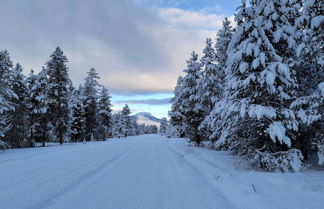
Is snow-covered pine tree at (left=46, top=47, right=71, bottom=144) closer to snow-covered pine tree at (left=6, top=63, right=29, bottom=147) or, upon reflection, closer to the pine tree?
snow-covered pine tree at (left=6, top=63, right=29, bottom=147)

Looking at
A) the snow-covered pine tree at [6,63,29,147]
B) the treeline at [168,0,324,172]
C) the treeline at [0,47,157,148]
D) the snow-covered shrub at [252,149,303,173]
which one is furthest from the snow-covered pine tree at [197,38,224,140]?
the snow-covered pine tree at [6,63,29,147]

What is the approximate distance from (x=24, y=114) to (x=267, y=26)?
2758 cm

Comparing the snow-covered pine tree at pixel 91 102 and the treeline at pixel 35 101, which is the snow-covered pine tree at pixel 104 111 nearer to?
the snow-covered pine tree at pixel 91 102

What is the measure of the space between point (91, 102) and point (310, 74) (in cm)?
3858

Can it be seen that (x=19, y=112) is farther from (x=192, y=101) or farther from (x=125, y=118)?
(x=125, y=118)

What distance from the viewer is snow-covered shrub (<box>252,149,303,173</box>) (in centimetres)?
793

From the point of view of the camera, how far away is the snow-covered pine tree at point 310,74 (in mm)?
7602

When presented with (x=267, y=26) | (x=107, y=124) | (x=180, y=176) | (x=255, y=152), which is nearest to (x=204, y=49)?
(x=267, y=26)

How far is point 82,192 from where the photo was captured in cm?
557

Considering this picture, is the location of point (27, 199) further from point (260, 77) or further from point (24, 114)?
point (24, 114)

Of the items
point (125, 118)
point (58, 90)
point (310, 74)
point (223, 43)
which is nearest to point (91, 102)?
point (58, 90)

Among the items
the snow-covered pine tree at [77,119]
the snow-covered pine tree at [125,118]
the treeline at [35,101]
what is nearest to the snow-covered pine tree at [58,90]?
the treeline at [35,101]

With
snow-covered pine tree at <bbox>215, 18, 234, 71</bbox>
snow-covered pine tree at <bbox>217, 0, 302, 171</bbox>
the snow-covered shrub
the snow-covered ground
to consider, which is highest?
snow-covered pine tree at <bbox>215, 18, 234, 71</bbox>

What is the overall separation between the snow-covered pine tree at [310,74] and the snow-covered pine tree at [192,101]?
1142 centimetres
